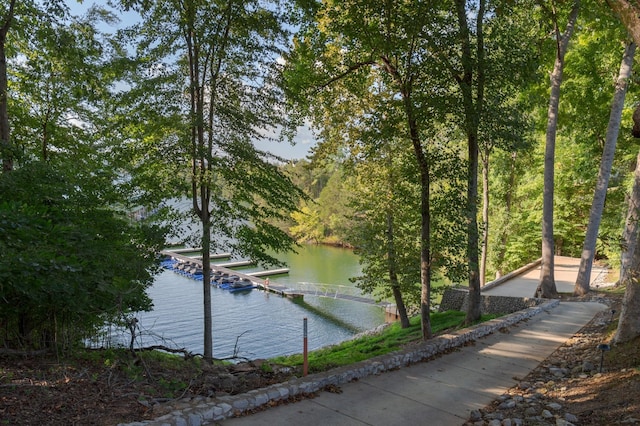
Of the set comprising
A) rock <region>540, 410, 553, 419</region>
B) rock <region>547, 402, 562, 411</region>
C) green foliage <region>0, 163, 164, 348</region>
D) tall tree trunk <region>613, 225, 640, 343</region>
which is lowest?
rock <region>547, 402, 562, 411</region>

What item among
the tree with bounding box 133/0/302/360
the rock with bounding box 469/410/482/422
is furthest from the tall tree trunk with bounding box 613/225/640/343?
the tree with bounding box 133/0/302/360

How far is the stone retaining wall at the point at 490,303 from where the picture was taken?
A: 12867mm

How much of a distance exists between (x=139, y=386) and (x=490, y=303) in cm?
1220

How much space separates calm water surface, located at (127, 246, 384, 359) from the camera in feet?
57.4

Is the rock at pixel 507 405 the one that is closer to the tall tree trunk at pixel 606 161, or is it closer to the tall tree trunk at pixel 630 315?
the tall tree trunk at pixel 630 315

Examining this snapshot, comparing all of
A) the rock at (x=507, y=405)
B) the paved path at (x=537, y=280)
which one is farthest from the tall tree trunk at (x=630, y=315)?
the paved path at (x=537, y=280)

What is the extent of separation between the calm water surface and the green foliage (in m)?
8.46

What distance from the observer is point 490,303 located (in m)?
13.9

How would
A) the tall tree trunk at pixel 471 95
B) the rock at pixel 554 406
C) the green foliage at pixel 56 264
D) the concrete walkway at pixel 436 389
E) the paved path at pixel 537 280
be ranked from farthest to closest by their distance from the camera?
the paved path at pixel 537 280 → the tall tree trunk at pixel 471 95 → the rock at pixel 554 406 → the concrete walkway at pixel 436 389 → the green foliage at pixel 56 264

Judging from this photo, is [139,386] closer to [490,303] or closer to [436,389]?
[436,389]

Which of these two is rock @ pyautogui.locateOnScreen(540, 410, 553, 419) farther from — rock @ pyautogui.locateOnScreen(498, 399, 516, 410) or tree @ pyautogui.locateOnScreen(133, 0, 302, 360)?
tree @ pyautogui.locateOnScreen(133, 0, 302, 360)

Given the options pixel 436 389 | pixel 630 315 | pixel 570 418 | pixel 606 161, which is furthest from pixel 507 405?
pixel 606 161

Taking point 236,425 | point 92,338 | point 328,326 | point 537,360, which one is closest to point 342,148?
point 537,360

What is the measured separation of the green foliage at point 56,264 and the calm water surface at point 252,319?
333 inches
